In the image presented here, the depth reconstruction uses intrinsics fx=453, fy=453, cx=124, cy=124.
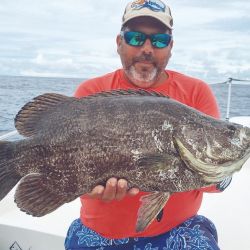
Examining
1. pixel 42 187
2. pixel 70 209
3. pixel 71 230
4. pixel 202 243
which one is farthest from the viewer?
pixel 70 209

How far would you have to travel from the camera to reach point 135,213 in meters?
3.75

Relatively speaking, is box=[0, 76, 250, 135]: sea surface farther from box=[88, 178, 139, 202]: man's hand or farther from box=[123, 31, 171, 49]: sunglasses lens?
box=[88, 178, 139, 202]: man's hand

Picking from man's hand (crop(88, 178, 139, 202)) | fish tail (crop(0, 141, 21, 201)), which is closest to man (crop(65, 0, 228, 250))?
man's hand (crop(88, 178, 139, 202))

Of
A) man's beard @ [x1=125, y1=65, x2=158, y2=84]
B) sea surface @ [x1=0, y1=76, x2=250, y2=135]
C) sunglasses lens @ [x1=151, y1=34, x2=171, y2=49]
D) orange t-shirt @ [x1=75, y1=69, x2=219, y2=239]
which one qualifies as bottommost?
sea surface @ [x1=0, y1=76, x2=250, y2=135]

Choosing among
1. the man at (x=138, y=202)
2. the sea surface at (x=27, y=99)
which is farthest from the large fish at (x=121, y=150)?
the sea surface at (x=27, y=99)

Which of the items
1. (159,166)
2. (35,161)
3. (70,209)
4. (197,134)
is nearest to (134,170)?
(159,166)

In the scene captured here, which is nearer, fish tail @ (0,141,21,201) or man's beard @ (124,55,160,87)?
fish tail @ (0,141,21,201)

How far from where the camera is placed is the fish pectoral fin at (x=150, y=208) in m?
3.03

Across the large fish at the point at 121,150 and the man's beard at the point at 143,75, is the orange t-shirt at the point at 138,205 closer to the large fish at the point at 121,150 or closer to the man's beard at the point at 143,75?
the man's beard at the point at 143,75

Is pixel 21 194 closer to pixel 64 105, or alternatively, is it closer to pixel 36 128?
pixel 36 128

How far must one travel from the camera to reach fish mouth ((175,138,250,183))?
3.02m

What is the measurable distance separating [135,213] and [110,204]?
223mm

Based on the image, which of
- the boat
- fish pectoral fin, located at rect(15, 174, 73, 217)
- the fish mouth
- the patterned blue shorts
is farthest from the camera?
the boat

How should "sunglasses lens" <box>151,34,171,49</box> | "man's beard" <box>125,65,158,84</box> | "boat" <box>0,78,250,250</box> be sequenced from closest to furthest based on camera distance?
"sunglasses lens" <box>151,34,171,49</box>, "man's beard" <box>125,65,158,84</box>, "boat" <box>0,78,250,250</box>
